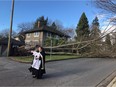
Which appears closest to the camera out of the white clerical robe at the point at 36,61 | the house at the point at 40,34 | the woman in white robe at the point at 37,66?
the woman in white robe at the point at 37,66

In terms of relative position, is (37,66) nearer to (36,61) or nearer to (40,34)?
(36,61)

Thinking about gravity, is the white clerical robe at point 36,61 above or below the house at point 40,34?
below

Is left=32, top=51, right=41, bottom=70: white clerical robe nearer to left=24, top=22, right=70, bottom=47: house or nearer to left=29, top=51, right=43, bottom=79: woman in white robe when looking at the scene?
left=29, top=51, right=43, bottom=79: woman in white robe

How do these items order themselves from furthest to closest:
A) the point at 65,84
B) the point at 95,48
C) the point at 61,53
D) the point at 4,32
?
the point at 4,32 < the point at 61,53 < the point at 95,48 < the point at 65,84

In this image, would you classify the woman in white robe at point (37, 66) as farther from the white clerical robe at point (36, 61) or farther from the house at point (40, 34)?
the house at point (40, 34)

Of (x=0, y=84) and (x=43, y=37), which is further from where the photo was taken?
(x=43, y=37)

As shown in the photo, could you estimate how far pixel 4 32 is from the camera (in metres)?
92.9

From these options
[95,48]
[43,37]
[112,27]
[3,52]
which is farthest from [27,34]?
[112,27]

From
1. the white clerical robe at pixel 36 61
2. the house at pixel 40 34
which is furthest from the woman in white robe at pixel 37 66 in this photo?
the house at pixel 40 34

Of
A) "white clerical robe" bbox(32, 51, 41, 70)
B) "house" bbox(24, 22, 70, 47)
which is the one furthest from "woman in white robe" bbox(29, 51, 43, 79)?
"house" bbox(24, 22, 70, 47)

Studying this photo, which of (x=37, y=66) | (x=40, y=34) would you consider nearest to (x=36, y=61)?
(x=37, y=66)

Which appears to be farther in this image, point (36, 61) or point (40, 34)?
point (40, 34)

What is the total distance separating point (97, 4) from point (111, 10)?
0.73m

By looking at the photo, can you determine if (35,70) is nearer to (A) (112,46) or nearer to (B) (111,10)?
(A) (112,46)
